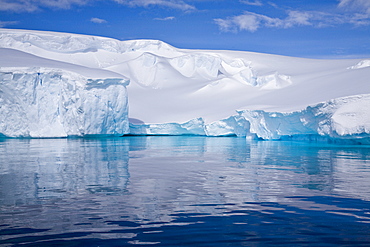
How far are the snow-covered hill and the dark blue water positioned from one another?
30.8 feet

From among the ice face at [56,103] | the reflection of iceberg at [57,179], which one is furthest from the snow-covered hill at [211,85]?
the reflection of iceberg at [57,179]

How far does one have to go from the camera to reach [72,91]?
2330 centimetres

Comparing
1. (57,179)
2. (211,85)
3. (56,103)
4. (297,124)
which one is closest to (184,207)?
(57,179)

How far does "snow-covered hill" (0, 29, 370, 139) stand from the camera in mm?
18148

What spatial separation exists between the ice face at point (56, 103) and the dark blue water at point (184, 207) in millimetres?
15039

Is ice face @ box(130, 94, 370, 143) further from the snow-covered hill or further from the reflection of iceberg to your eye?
the reflection of iceberg

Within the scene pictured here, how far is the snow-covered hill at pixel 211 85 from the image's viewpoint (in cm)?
1815

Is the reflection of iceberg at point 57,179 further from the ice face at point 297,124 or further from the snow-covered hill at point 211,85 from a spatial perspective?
the snow-covered hill at point 211,85

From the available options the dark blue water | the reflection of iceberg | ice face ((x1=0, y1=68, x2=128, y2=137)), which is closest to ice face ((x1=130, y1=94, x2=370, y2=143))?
ice face ((x1=0, y1=68, x2=128, y2=137))

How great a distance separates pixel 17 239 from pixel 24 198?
190 centimetres

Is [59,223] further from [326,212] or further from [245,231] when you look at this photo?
[326,212]

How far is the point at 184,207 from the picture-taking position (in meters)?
4.74

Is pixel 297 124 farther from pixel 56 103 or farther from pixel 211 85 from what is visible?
pixel 211 85

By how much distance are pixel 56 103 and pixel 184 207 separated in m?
20.3
